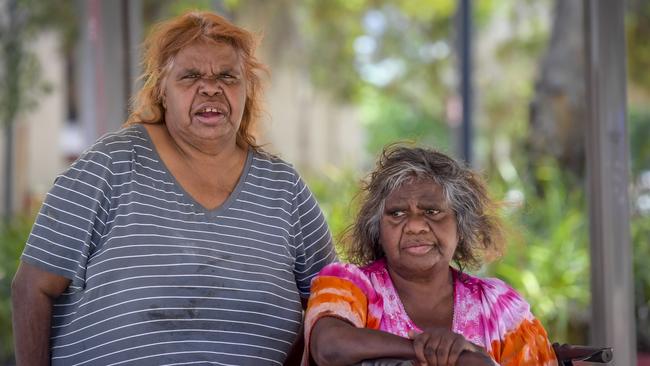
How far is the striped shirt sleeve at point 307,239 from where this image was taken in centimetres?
300

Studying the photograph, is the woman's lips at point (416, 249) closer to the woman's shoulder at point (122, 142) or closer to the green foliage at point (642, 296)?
the woman's shoulder at point (122, 142)

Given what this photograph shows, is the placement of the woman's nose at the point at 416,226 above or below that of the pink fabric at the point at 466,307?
above

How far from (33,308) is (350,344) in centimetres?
88

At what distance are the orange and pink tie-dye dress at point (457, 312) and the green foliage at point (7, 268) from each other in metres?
4.21

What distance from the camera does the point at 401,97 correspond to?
776 inches

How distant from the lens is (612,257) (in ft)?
11.4

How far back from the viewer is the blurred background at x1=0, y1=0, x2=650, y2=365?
5.51 meters

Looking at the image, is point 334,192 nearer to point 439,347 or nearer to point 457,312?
point 457,312

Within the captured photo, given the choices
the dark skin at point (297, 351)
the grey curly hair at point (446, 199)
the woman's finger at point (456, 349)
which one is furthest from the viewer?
the dark skin at point (297, 351)

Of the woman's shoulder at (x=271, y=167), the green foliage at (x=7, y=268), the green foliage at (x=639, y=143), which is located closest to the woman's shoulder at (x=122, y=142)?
the woman's shoulder at (x=271, y=167)

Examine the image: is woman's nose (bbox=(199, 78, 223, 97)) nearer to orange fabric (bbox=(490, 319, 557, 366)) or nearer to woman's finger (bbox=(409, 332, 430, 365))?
woman's finger (bbox=(409, 332, 430, 365))

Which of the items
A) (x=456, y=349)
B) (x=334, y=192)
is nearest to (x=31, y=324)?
(x=456, y=349)

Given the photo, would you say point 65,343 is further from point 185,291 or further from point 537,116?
point 537,116

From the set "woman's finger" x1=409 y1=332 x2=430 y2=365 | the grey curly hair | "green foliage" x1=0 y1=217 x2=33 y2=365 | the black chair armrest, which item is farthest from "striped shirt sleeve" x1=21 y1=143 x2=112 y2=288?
"green foliage" x1=0 y1=217 x2=33 y2=365
